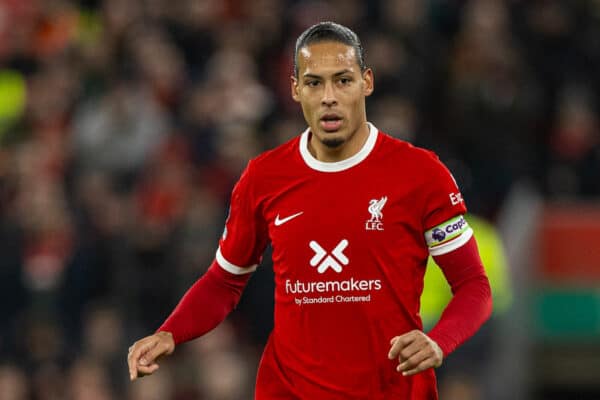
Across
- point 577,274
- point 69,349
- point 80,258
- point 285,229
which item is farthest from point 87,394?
point 285,229

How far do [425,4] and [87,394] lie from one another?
483 cm

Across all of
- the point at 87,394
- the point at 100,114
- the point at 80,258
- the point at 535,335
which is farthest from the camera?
the point at 100,114

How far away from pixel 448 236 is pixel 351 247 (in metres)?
0.35

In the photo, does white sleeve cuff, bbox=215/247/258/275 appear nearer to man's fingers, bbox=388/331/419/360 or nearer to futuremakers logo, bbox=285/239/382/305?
futuremakers logo, bbox=285/239/382/305

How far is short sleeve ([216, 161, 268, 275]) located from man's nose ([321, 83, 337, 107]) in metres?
0.44

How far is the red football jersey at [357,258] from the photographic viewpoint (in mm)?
4973

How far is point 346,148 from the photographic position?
5.09m

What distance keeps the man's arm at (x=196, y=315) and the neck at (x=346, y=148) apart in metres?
0.62

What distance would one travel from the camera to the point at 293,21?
40.7 feet

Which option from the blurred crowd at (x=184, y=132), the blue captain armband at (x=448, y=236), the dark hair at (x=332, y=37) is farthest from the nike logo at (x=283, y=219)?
the blurred crowd at (x=184, y=132)

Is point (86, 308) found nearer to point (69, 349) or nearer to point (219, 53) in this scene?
point (69, 349)

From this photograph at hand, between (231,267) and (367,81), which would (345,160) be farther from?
(231,267)

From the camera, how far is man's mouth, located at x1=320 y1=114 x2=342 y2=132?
500 centimetres

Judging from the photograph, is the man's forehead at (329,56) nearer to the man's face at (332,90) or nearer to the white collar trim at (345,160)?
Result: the man's face at (332,90)
